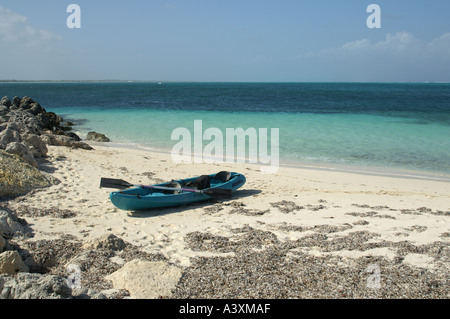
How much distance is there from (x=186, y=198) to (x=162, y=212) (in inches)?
28.4

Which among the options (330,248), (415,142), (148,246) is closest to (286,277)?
(330,248)

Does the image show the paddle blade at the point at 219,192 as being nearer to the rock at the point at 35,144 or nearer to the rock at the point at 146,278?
the rock at the point at 146,278

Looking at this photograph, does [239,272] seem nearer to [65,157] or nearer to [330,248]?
[330,248]

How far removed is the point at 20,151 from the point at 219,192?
6.11m

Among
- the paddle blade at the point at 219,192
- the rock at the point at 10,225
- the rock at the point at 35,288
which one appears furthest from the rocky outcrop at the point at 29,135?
the rock at the point at 35,288

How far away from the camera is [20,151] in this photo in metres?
10.7

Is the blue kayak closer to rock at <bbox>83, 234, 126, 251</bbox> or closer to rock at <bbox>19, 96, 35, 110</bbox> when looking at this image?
rock at <bbox>83, 234, 126, 251</bbox>

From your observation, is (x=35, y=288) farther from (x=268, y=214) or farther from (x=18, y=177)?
(x=18, y=177)

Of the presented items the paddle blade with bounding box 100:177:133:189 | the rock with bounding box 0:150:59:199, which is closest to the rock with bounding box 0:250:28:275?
the paddle blade with bounding box 100:177:133:189

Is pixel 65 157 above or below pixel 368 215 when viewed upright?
above

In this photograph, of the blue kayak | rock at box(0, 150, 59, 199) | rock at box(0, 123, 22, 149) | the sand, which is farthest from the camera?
rock at box(0, 123, 22, 149)

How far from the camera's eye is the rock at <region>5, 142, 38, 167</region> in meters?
10.5

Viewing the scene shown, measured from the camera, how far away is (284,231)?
299 inches

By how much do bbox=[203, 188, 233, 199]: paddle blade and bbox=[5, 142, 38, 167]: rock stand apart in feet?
18.3
